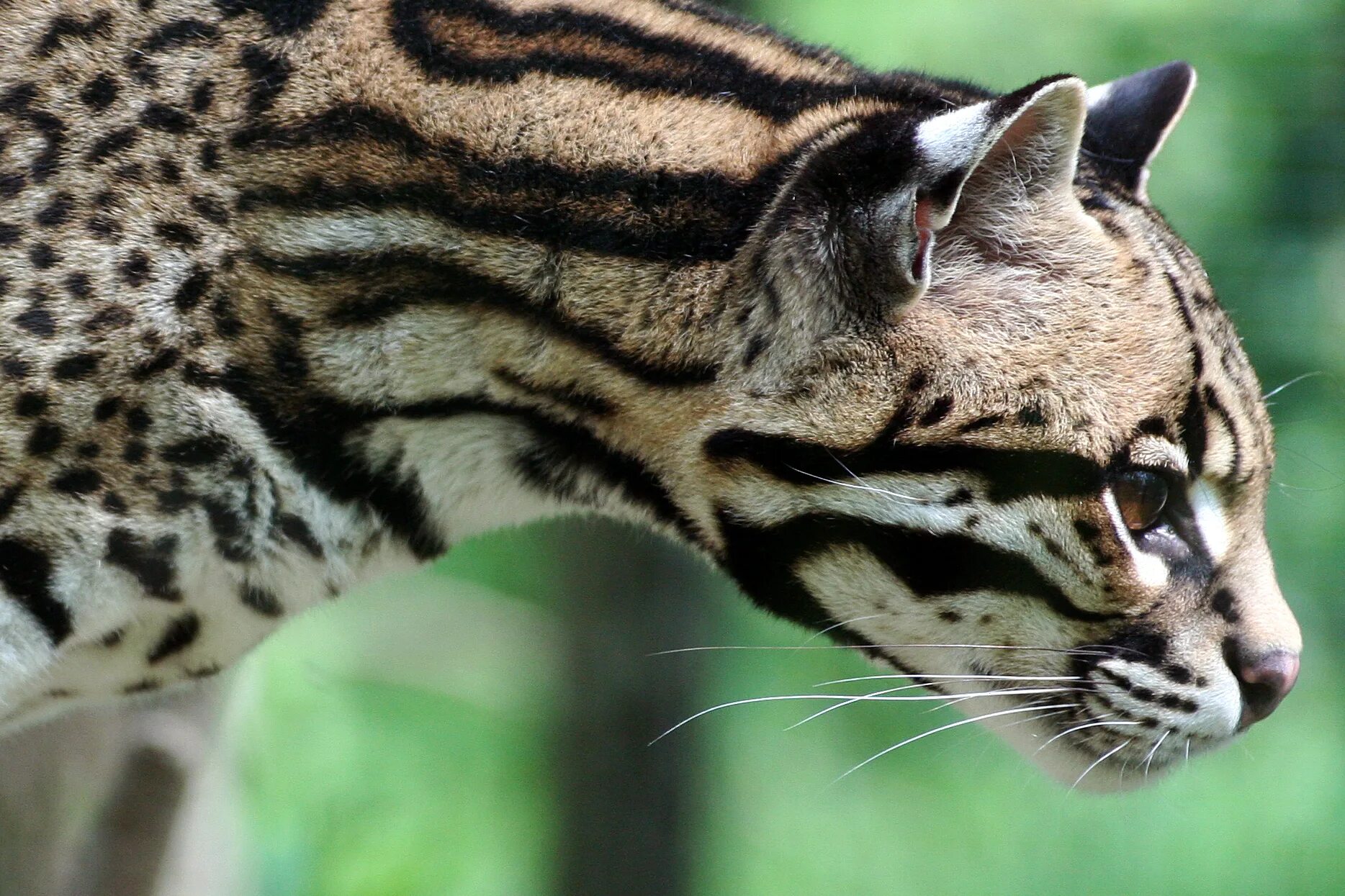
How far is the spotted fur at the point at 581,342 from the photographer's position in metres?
2.60

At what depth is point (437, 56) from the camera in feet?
9.10

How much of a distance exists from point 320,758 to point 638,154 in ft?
14.4

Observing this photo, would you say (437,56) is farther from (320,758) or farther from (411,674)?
(411,674)

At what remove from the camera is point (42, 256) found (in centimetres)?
255

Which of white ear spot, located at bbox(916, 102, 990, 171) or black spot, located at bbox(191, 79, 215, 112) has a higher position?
white ear spot, located at bbox(916, 102, 990, 171)

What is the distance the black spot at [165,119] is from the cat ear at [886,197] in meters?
1.06

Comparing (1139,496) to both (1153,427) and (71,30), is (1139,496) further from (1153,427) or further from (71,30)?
(71,30)

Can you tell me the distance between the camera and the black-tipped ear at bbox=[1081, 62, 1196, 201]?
3178 millimetres

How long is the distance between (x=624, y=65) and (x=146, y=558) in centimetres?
127

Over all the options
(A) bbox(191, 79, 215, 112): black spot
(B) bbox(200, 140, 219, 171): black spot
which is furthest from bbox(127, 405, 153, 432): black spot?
(A) bbox(191, 79, 215, 112): black spot

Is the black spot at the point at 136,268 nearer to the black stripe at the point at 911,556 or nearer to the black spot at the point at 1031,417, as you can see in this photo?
the black stripe at the point at 911,556

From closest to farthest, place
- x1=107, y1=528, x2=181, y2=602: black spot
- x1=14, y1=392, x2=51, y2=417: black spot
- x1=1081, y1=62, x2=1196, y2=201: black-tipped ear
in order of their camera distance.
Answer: x1=14, y1=392, x2=51, y2=417: black spot
x1=107, y1=528, x2=181, y2=602: black spot
x1=1081, y1=62, x2=1196, y2=201: black-tipped ear

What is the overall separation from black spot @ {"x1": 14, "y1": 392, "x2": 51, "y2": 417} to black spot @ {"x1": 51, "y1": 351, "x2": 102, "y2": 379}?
4 centimetres

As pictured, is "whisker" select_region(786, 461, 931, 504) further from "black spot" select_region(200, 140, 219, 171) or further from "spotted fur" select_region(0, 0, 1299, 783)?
"black spot" select_region(200, 140, 219, 171)
